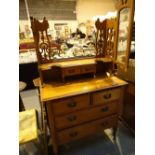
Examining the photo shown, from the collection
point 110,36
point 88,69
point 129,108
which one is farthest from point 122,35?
point 129,108

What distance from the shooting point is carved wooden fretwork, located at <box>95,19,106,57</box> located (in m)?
1.48

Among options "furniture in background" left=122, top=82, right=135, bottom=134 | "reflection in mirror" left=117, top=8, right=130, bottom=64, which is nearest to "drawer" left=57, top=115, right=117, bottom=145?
"furniture in background" left=122, top=82, right=135, bottom=134

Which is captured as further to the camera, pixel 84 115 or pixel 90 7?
pixel 90 7

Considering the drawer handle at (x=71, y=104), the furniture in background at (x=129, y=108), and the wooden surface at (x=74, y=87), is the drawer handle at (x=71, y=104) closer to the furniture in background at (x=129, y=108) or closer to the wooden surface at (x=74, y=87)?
the wooden surface at (x=74, y=87)

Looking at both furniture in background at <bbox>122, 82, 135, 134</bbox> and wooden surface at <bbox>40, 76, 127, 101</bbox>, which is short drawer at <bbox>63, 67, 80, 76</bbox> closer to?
wooden surface at <bbox>40, 76, 127, 101</bbox>

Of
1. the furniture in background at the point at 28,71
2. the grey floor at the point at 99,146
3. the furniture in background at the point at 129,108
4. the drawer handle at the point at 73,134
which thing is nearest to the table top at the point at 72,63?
the furniture in background at the point at 129,108

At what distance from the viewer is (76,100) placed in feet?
4.37

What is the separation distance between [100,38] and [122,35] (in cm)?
30

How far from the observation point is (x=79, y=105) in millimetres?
1366

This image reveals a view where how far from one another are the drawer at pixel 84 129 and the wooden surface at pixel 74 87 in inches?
15.2

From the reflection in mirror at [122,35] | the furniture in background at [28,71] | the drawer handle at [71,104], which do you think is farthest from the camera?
the furniture in background at [28,71]

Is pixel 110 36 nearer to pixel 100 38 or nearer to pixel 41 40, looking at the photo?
pixel 100 38

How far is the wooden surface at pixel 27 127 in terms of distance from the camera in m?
1.28
